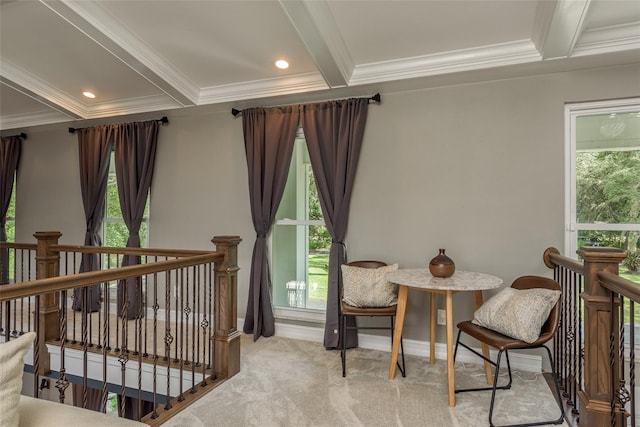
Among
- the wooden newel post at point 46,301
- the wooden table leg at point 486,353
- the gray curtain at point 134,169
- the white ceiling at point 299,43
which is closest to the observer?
the white ceiling at point 299,43

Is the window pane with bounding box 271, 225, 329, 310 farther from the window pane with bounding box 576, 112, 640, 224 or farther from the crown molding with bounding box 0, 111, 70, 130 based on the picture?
the crown molding with bounding box 0, 111, 70, 130

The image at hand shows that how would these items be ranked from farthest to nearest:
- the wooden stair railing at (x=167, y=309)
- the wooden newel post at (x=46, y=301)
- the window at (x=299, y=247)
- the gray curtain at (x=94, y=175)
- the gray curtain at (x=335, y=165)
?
the gray curtain at (x=94, y=175)
the window at (x=299, y=247)
the gray curtain at (x=335, y=165)
the wooden newel post at (x=46, y=301)
the wooden stair railing at (x=167, y=309)

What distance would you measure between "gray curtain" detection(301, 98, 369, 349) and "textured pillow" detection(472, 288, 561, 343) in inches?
54.3

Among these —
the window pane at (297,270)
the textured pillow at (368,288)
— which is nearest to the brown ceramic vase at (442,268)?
the textured pillow at (368,288)

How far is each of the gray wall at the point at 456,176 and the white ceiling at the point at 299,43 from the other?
7.2 inches

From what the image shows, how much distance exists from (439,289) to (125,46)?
3030 mm

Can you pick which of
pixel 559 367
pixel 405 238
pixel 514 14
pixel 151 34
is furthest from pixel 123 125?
pixel 559 367

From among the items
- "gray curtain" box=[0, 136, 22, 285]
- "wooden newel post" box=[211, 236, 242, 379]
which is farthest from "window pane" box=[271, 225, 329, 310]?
"gray curtain" box=[0, 136, 22, 285]

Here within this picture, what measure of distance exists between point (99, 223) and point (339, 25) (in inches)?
152

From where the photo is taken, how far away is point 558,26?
232 cm

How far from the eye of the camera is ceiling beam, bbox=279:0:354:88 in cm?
234

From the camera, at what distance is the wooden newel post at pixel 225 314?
273 centimetres

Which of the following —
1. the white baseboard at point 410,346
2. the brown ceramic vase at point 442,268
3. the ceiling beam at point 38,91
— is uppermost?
the ceiling beam at point 38,91

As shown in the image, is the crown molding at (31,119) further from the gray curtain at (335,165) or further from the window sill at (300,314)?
the window sill at (300,314)
